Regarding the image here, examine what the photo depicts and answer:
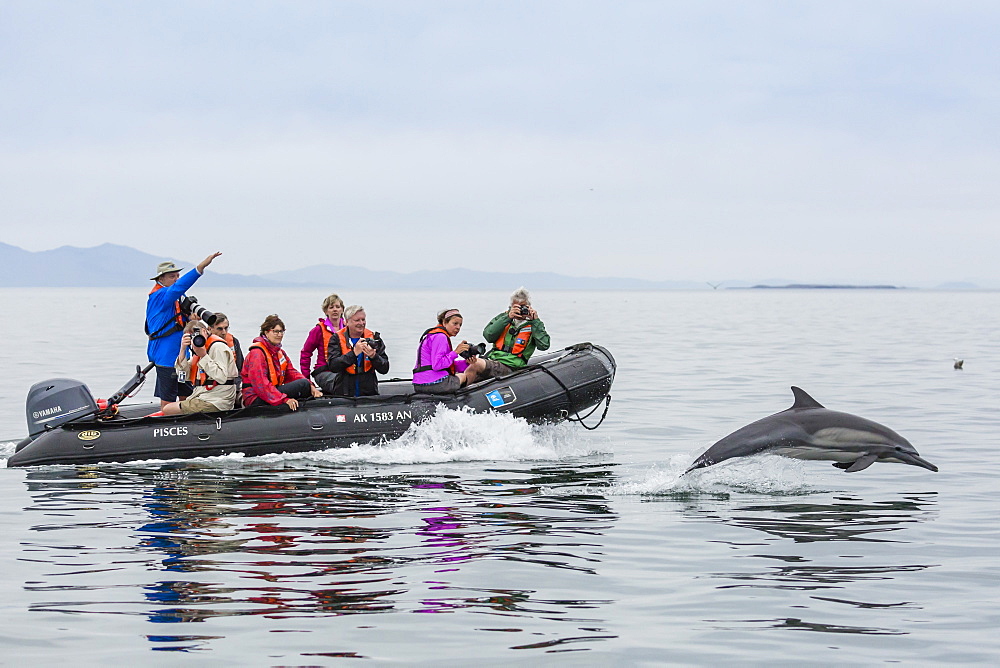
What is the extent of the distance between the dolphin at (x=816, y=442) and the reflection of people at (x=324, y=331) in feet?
16.0

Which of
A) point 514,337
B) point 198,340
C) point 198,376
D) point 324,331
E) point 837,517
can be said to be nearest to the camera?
point 837,517

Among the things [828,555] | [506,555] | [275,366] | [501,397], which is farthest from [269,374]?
[828,555]

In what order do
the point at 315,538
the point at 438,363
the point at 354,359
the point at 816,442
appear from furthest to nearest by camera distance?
1. the point at 438,363
2. the point at 354,359
3. the point at 816,442
4. the point at 315,538

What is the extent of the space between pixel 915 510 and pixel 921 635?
3.56 metres

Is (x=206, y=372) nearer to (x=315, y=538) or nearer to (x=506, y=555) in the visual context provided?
(x=315, y=538)

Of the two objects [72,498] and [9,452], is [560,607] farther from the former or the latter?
[9,452]

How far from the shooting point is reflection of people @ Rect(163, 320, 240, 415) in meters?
11.7

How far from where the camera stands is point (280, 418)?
1217 cm

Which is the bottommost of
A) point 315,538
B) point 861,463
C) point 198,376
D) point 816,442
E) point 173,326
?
point 315,538

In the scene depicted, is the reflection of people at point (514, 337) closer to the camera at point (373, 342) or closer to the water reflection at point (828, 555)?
the camera at point (373, 342)

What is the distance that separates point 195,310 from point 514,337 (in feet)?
13.8

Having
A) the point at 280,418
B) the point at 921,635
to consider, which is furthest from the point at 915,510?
the point at 280,418

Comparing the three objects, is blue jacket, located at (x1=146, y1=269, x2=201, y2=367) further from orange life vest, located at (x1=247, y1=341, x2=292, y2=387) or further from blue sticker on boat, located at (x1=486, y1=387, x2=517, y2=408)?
blue sticker on boat, located at (x1=486, y1=387, x2=517, y2=408)

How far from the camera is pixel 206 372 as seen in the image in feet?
38.9
